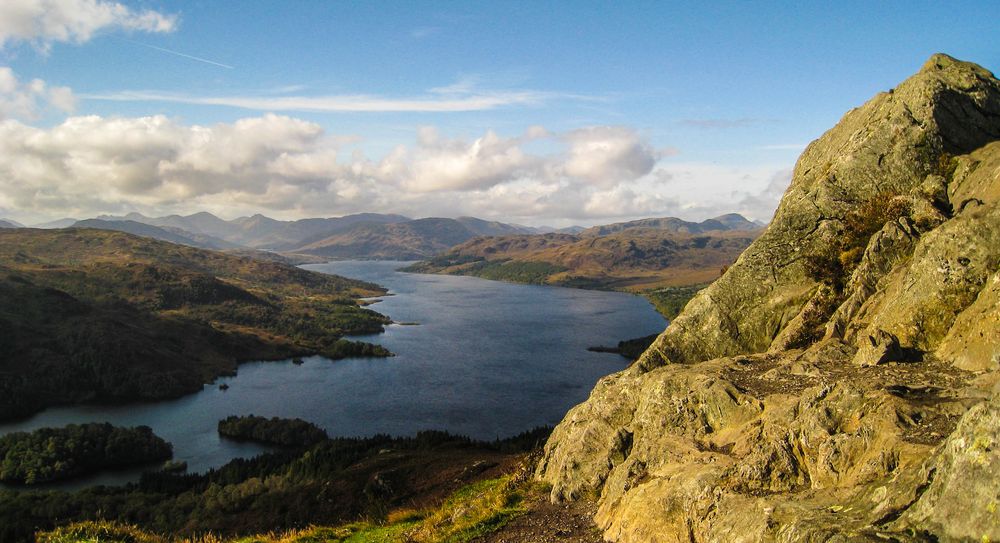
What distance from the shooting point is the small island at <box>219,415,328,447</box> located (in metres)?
112

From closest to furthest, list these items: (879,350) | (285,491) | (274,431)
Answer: (879,350) < (285,491) < (274,431)

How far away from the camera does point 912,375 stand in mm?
18359

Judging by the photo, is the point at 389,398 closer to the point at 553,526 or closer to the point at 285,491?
the point at 285,491

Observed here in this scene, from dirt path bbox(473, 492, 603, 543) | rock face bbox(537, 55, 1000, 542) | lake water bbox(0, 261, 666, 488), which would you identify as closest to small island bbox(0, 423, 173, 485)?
lake water bbox(0, 261, 666, 488)

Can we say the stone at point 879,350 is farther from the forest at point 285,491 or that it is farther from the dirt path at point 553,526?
the forest at point 285,491

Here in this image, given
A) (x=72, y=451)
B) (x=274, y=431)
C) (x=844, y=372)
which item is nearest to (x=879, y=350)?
(x=844, y=372)

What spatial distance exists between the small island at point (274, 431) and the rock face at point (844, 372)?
96.3 metres

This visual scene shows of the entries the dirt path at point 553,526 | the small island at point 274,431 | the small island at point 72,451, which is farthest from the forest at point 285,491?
the small island at point 72,451

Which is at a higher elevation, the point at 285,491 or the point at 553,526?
the point at 553,526

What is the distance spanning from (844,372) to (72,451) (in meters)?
137

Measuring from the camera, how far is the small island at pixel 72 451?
10162 centimetres

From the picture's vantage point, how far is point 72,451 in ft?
352

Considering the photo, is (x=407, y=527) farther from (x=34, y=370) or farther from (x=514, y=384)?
(x=34, y=370)

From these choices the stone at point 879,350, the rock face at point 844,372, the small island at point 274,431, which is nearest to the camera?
the rock face at point 844,372
